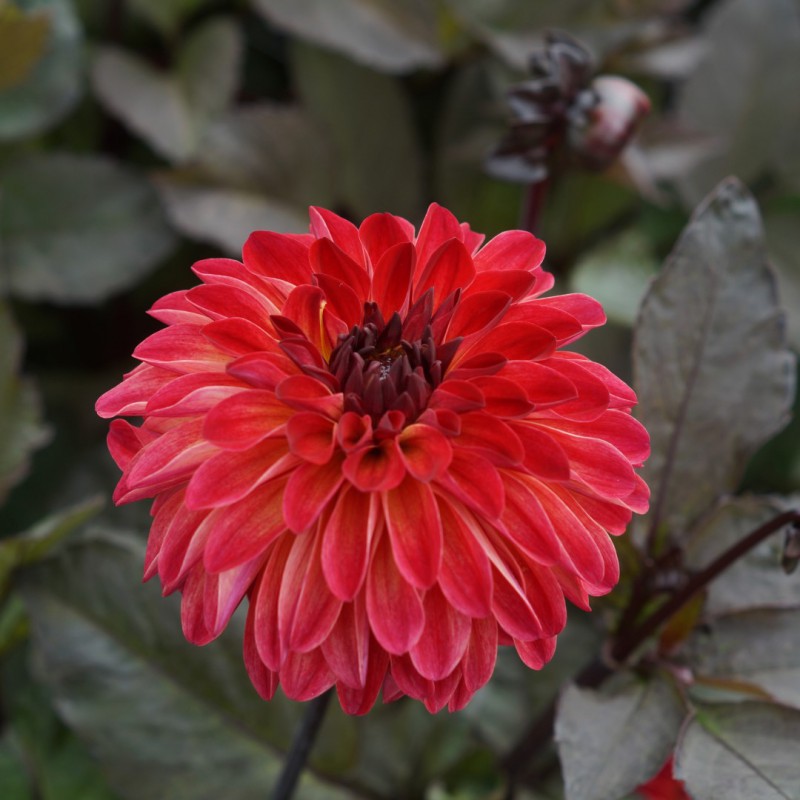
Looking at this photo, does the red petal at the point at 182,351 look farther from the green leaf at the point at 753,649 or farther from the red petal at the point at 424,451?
the green leaf at the point at 753,649

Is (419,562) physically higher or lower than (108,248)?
higher

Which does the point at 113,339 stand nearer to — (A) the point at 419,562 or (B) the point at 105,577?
(B) the point at 105,577

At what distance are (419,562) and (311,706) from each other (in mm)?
128

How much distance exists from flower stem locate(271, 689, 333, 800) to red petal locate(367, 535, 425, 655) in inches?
3.7

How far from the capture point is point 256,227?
0.75 m

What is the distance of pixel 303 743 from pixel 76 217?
0.54 metres

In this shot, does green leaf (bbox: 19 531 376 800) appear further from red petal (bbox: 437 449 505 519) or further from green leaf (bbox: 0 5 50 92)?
green leaf (bbox: 0 5 50 92)

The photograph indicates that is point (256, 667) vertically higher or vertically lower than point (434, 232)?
lower

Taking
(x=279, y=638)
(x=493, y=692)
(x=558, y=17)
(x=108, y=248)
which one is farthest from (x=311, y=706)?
(x=558, y=17)

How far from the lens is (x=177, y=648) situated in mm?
559

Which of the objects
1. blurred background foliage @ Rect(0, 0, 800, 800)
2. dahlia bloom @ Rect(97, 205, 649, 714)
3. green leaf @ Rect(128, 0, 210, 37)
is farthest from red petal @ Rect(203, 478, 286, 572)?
green leaf @ Rect(128, 0, 210, 37)

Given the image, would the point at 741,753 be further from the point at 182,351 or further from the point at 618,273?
the point at 618,273

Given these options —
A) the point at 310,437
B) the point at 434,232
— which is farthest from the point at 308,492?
the point at 434,232

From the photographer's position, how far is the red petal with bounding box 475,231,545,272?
40 cm
